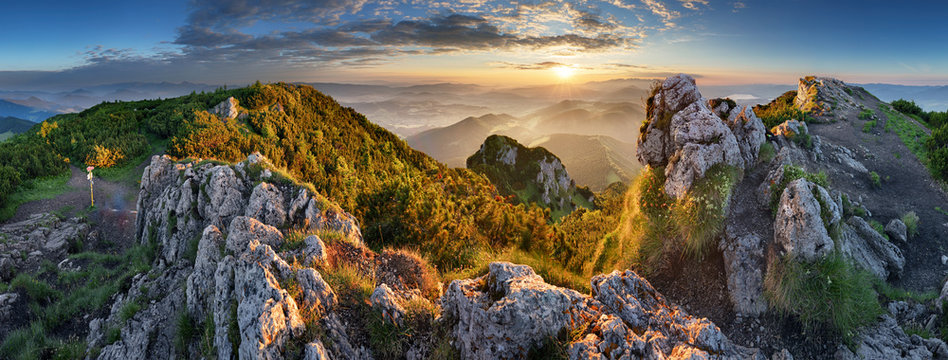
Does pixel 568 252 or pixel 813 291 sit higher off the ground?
pixel 813 291

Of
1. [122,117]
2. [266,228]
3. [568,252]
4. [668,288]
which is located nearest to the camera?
[668,288]

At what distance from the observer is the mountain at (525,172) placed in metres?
77.9

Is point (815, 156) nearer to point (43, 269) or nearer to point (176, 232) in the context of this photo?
point (176, 232)

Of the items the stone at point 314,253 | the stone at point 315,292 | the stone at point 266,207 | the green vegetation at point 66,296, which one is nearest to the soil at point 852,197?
the stone at point 315,292

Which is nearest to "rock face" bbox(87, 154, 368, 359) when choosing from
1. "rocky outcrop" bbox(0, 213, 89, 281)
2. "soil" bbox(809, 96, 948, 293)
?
"rocky outcrop" bbox(0, 213, 89, 281)

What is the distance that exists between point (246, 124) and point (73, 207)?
1586cm

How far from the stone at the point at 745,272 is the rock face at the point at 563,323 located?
168 cm

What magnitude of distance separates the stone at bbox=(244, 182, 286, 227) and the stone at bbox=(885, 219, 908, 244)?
24.5 meters

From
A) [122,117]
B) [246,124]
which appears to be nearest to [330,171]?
[246,124]

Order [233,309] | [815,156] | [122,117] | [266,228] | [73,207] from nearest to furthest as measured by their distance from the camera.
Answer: [233,309], [266,228], [815,156], [73,207], [122,117]

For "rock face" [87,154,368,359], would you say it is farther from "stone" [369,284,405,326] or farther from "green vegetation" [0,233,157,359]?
"stone" [369,284,405,326]

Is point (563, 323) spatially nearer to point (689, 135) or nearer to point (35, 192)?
point (689, 135)

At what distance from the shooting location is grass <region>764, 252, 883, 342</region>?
23.1 ft

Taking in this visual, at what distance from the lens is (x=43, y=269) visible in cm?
1591
